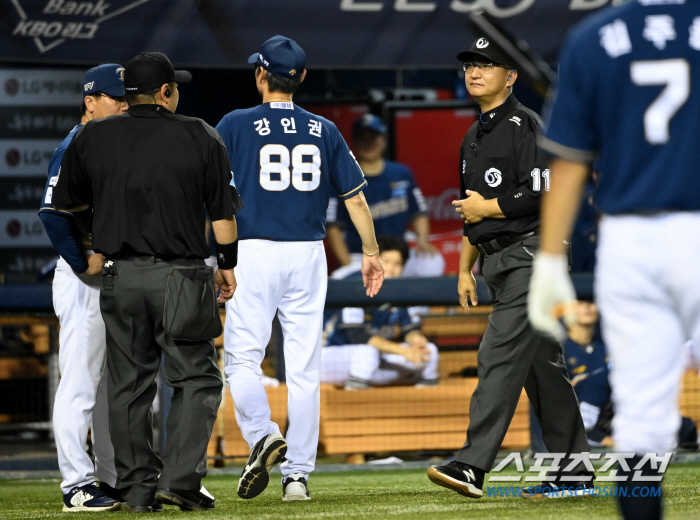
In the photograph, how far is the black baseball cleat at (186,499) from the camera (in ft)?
13.4

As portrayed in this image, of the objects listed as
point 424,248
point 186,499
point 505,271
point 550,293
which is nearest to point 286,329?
point 186,499

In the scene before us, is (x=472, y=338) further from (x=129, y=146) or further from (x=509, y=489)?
(x=129, y=146)

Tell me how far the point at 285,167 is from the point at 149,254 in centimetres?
83

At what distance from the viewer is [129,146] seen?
4.14 metres

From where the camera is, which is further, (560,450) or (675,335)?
(560,450)

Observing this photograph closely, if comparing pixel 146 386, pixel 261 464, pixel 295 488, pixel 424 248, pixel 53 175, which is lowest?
pixel 295 488

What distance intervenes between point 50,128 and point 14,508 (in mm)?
5466

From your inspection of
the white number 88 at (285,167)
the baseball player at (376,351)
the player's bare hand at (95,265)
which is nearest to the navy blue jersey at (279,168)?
the white number 88 at (285,167)

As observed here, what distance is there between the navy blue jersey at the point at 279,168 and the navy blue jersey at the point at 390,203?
4164 millimetres

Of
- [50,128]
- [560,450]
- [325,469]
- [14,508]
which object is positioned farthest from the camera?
[50,128]

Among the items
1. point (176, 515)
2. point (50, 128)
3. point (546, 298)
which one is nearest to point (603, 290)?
point (546, 298)

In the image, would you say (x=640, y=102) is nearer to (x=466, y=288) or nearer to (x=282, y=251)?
(x=466, y=288)

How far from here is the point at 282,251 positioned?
182 inches

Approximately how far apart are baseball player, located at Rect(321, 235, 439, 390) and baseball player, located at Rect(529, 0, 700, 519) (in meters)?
3.84
